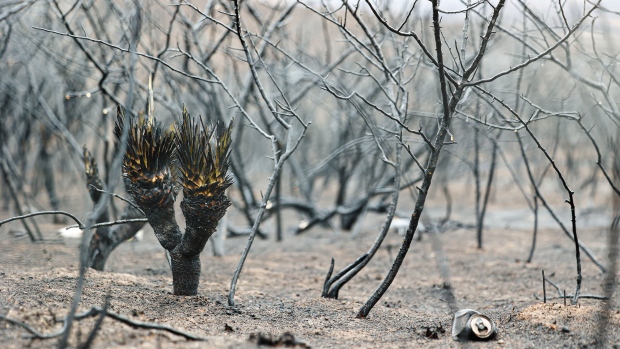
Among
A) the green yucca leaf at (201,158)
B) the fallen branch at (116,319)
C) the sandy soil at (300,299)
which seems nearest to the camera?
the fallen branch at (116,319)

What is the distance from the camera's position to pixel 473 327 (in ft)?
11.7

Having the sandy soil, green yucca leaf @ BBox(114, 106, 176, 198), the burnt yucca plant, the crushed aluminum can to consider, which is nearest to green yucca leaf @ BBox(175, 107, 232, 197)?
the burnt yucca plant

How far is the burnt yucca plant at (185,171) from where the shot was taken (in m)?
3.99

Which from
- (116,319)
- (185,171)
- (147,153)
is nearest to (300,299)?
(185,171)

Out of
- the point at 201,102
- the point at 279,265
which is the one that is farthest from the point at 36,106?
the point at 279,265

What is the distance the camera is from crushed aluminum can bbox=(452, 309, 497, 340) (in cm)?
358

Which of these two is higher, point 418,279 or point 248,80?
point 248,80

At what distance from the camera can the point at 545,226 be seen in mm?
11461

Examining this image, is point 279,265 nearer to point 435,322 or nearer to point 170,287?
point 170,287

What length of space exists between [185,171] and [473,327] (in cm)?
195

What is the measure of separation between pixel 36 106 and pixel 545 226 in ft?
29.6

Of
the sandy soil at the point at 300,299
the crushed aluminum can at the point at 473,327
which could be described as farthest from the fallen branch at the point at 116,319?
the crushed aluminum can at the point at 473,327

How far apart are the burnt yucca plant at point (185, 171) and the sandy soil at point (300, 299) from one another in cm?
57

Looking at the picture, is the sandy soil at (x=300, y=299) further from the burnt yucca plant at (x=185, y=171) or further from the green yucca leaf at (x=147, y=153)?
the green yucca leaf at (x=147, y=153)
